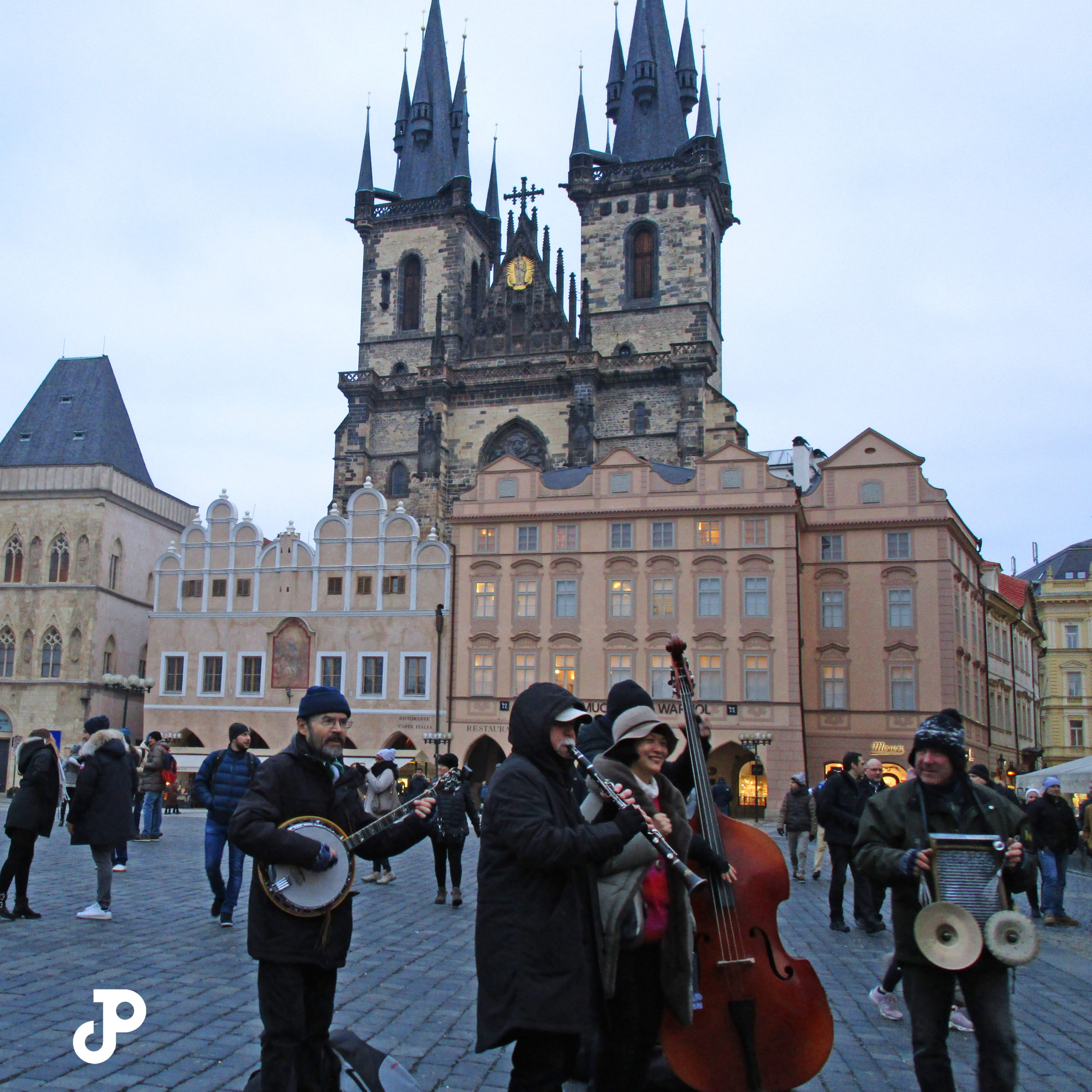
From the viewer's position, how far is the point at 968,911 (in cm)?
441

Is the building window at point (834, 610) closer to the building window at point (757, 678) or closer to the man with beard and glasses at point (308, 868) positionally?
the building window at point (757, 678)

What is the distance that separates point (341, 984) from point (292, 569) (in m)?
32.1

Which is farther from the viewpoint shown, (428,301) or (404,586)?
(428,301)

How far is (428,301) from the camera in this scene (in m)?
52.0

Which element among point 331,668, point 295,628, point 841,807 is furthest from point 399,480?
point 841,807

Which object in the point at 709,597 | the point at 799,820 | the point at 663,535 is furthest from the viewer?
the point at 663,535

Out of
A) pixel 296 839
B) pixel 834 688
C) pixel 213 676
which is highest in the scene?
pixel 213 676

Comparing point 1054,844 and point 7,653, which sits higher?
point 7,653

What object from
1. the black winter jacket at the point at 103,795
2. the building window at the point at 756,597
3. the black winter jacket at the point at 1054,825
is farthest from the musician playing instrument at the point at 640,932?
the building window at the point at 756,597

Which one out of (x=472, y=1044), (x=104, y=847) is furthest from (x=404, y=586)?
(x=472, y=1044)

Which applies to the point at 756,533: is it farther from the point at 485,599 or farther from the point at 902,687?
the point at 485,599

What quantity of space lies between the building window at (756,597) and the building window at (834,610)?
2.69 meters

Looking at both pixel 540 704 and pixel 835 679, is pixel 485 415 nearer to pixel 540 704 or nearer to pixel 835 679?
pixel 835 679

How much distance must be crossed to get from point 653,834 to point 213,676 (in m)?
36.1
